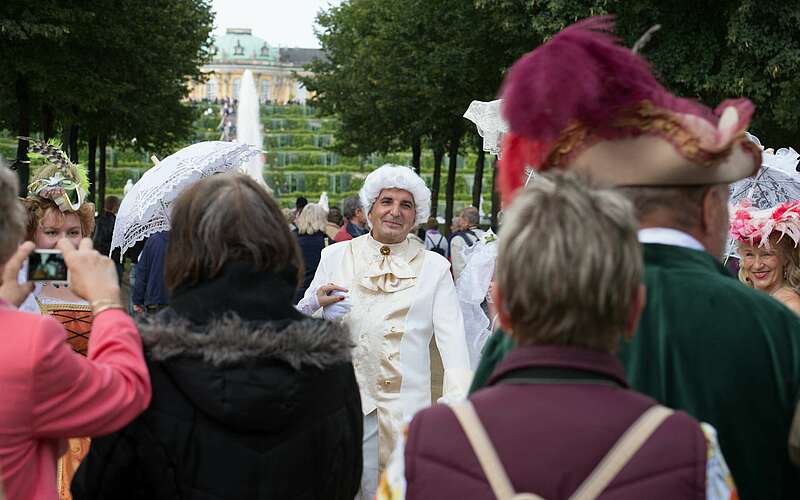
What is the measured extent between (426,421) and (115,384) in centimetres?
96

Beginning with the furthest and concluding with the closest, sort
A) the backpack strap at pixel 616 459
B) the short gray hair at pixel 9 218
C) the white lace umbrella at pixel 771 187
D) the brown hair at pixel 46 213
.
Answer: the white lace umbrella at pixel 771 187 → the brown hair at pixel 46 213 → the short gray hair at pixel 9 218 → the backpack strap at pixel 616 459

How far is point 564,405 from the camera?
2297 millimetres

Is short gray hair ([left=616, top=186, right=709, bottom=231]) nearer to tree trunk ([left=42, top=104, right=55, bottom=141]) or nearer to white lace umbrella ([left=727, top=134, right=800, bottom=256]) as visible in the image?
white lace umbrella ([left=727, top=134, right=800, bottom=256])

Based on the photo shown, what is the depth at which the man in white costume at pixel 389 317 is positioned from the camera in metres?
5.73

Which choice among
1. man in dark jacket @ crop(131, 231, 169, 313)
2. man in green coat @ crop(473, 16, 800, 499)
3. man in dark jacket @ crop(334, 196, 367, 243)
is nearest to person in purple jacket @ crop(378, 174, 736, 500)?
man in green coat @ crop(473, 16, 800, 499)

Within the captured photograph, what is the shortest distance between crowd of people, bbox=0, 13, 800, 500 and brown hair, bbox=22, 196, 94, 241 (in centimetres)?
229

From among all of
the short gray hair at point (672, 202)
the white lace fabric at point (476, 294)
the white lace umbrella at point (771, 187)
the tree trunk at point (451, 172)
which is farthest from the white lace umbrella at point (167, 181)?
the tree trunk at point (451, 172)

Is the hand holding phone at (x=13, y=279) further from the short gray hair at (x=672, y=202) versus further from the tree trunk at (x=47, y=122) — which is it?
the tree trunk at (x=47, y=122)

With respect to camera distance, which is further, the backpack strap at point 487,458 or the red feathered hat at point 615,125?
the red feathered hat at point 615,125

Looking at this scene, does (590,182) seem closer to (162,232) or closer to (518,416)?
(518,416)

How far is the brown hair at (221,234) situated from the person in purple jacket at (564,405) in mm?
1099

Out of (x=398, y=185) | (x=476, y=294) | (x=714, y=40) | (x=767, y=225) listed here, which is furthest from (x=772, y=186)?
(x=714, y=40)

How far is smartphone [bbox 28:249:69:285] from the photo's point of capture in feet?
10.3

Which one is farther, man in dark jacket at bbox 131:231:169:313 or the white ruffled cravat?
man in dark jacket at bbox 131:231:169:313
